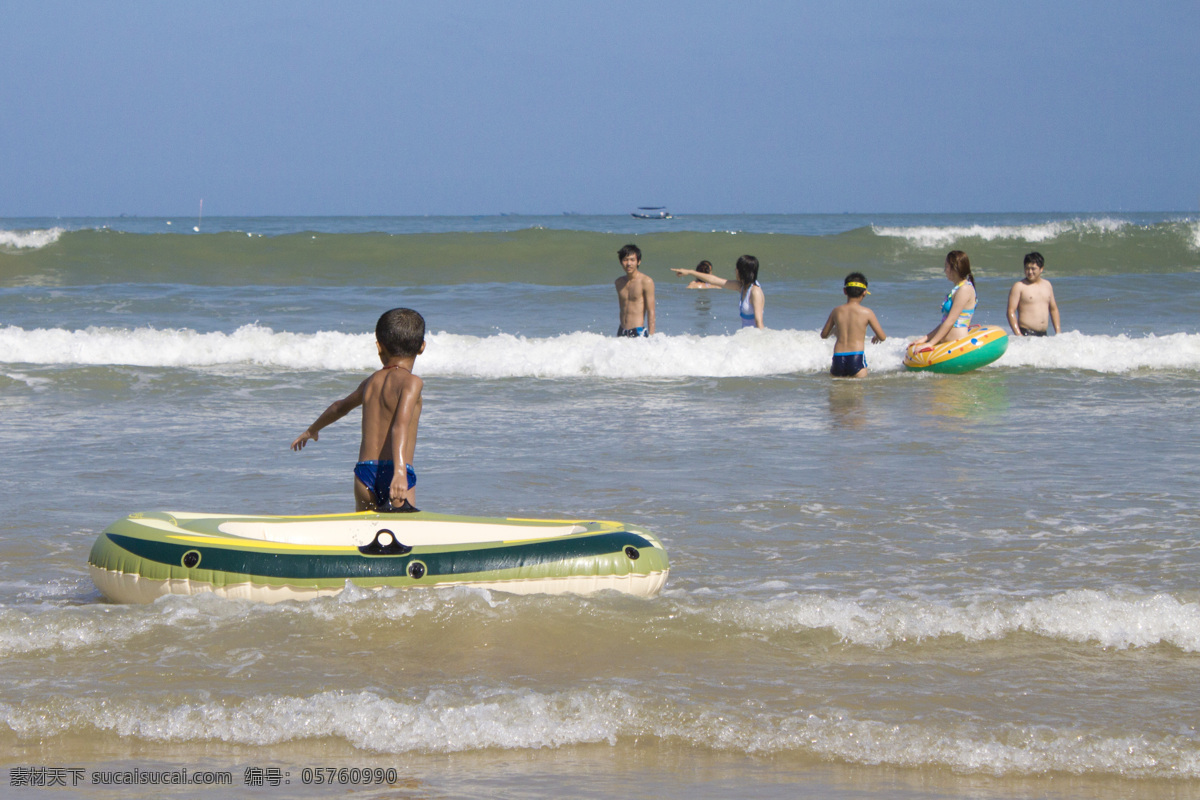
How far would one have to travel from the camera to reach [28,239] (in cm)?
2359

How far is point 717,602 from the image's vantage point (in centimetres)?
418

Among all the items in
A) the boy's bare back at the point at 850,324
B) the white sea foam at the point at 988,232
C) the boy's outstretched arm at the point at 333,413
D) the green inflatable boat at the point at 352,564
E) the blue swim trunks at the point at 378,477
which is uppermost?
the white sea foam at the point at 988,232

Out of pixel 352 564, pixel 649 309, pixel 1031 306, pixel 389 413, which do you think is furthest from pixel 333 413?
pixel 1031 306

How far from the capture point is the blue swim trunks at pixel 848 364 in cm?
1056

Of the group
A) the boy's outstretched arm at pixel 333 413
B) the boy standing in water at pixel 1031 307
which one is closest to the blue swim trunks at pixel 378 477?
the boy's outstretched arm at pixel 333 413

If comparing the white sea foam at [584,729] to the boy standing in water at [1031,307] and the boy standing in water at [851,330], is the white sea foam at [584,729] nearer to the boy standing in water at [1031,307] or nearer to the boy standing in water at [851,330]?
the boy standing in water at [851,330]

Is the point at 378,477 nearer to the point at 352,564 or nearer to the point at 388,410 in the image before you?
the point at 388,410

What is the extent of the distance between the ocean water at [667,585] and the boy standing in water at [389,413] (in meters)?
0.61

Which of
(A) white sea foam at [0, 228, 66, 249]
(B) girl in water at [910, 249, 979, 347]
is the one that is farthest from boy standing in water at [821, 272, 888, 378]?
(A) white sea foam at [0, 228, 66, 249]

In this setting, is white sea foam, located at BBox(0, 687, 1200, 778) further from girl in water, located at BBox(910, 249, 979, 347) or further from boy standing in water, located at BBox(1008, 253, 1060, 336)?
boy standing in water, located at BBox(1008, 253, 1060, 336)

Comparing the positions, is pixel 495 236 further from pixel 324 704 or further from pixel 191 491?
pixel 324 704

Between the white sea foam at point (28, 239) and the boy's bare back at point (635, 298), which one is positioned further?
the white sea foam at point (28, 239)

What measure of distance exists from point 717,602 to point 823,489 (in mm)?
2191

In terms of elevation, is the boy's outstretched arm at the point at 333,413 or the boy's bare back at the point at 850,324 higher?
the boy's bare back at the point at 850,324
